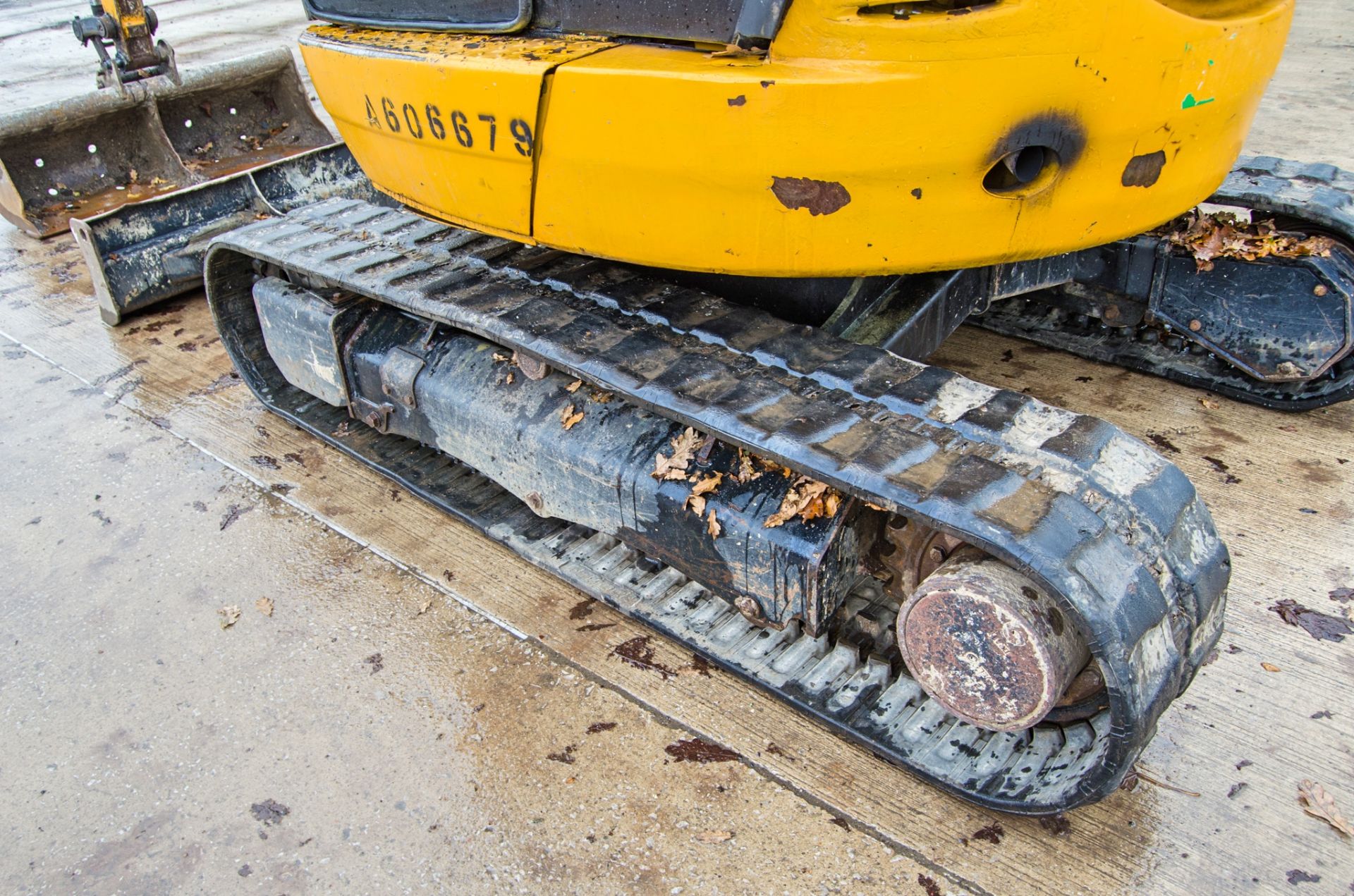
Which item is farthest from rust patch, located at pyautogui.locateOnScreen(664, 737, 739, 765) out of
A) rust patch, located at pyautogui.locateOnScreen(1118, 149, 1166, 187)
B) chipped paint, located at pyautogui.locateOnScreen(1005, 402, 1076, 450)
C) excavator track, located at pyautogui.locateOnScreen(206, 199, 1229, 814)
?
rust patch, located at pyautogui.locateOnScreen(1118, 149, 1166, 187)

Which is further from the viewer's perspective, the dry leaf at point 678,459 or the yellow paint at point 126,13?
the yellow paint at point 126,13

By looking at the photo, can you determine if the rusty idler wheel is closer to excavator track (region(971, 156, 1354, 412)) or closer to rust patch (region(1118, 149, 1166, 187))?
rust patch (region(1118, 149, 1166, 187))

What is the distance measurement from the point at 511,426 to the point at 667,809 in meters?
1.10

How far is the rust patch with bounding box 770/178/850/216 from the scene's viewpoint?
78.8 inches

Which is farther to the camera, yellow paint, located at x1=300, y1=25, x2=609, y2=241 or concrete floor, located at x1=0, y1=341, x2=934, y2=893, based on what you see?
yellow paint, located at x1=300, y1=25, x2=609, y2=241

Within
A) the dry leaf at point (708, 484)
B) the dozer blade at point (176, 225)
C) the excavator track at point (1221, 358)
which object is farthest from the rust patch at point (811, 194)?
the dozer blade at point (176, 225)

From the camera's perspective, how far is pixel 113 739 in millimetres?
2424

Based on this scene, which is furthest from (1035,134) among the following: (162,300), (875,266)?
(162,300)

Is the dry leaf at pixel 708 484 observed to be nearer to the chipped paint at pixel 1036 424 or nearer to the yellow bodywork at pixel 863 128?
the yellow bodywork at pixel 863 128

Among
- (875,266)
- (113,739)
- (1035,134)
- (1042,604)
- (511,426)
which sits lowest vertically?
(113,739)

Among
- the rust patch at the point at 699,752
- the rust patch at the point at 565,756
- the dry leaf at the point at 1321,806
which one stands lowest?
the rust patch at the point at 565,756

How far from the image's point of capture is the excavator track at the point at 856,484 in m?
1.80

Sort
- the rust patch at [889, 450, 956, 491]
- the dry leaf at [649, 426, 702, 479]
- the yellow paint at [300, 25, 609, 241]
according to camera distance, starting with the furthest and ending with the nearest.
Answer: the dry leaf at [649, 426, 702, 479] < the yellow paint at [300, 25, 609, 241] < the rust patch at [889, 450, 956, 491]

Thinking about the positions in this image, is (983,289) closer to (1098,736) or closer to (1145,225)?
(1145,225)
